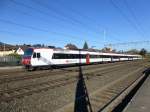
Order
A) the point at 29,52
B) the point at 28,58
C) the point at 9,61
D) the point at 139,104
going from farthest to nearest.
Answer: the point at 9,61, the point at 29,52, the point at 28,58, the point at 139,104

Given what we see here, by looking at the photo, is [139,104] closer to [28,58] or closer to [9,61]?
[28,58]

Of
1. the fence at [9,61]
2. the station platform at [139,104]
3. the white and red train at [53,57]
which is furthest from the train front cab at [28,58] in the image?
the station platform at [139,104]

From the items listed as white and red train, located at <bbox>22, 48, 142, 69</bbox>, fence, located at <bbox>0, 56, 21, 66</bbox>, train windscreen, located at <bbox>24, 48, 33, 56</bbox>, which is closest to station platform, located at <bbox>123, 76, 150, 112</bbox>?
white and red train, located at <bbox>22, 48, 142, 69</bbox>

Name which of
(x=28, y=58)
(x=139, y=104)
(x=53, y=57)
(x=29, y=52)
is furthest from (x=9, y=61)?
(x=139, y=104)

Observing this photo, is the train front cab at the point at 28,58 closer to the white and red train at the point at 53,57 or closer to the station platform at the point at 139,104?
the white and red train at the point at 53,57

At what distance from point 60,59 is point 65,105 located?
25.5m

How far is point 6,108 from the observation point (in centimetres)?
988

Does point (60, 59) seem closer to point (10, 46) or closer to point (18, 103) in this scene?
point (18, 103)

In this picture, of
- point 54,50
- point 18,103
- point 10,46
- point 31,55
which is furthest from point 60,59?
point 10,46

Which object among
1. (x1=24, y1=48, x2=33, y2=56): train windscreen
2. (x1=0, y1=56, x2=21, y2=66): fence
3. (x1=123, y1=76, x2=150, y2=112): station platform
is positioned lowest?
(x1=123, y1=76, x2=150, y2=112): station platform

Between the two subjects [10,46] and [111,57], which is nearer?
[111,57]

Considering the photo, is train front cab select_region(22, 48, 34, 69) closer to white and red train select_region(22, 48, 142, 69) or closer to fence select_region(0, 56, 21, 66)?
white and red train select_region(22, 48, 142, 69)

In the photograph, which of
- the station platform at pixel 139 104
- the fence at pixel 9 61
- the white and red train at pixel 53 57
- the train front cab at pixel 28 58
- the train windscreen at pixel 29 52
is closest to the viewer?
the station platform at pixel 139 104

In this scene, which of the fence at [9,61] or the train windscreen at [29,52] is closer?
the train windscreen at [29,52]
